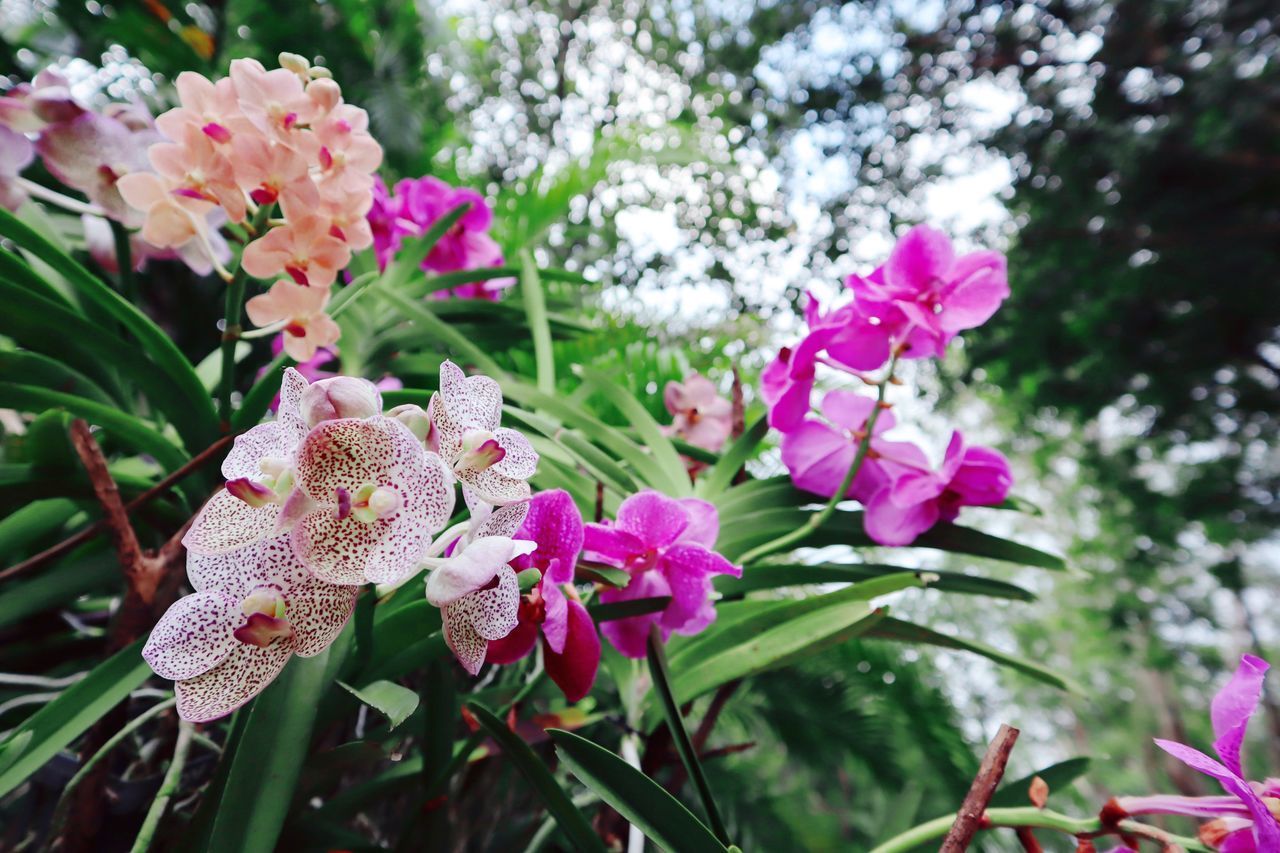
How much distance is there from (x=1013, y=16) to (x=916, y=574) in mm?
4212

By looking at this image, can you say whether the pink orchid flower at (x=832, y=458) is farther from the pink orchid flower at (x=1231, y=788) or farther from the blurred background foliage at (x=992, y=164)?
the blurred background foliage at (x=992, y=164)

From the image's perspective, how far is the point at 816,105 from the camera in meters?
3.29

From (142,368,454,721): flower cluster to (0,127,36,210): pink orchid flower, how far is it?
36cm

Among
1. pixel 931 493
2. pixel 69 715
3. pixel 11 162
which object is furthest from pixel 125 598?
pixel 931 493

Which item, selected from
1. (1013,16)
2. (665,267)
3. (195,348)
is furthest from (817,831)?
(1013,16)

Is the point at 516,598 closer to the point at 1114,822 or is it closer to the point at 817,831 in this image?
the point at 1114,822

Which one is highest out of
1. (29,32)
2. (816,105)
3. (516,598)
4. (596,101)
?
(816,105)

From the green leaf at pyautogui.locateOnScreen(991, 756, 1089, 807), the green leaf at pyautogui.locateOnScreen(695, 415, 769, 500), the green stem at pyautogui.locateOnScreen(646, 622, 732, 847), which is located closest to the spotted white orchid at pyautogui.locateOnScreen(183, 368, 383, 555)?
the green stem at pyautogui.locateOnScreen(646, 622, 732, 847)

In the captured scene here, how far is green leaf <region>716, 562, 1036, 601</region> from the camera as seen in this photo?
0.47 m

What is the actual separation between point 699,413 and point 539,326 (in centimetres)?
18

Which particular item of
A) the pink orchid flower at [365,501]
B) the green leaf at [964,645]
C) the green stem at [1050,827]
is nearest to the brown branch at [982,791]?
the green stem at [1050,827]

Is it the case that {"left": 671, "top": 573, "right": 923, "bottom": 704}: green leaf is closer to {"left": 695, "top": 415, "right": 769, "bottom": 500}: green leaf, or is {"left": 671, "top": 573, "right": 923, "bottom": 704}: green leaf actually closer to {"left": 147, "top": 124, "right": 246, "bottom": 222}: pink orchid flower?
{"left": 695, "top": 415, "right": 769, "bottom": 500}: green leaf

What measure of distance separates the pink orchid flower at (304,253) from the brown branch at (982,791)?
1.46ft

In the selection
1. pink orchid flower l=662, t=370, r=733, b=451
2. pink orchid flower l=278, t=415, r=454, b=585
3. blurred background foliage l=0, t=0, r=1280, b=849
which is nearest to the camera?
pink orchid flower l=278, t=415, r=454, b=585
